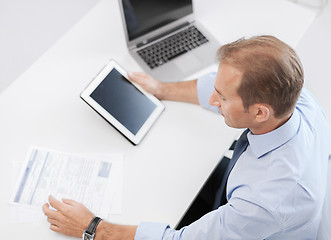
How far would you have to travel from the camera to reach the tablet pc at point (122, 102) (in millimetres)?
1180

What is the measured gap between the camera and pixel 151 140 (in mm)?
1244

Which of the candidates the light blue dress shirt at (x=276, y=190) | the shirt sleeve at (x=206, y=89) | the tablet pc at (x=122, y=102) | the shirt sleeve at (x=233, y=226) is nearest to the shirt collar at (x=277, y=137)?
the light blue dress shirt at (x=276, y=190)

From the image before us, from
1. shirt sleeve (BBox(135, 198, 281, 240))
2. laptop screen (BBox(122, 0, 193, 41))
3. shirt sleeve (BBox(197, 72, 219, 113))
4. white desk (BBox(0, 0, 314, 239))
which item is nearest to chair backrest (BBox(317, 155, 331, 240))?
shirt sleeve (BBox(135, 198, 281, 240))

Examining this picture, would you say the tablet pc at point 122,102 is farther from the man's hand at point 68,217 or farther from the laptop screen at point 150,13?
the man's hand at point 68,217

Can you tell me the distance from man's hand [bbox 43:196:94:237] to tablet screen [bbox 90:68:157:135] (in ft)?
1.03

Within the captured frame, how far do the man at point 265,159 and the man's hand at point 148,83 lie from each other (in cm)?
32

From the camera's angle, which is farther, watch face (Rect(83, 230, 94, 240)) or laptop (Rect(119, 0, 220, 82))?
laptop (Rect(119, 0, 220, 82))

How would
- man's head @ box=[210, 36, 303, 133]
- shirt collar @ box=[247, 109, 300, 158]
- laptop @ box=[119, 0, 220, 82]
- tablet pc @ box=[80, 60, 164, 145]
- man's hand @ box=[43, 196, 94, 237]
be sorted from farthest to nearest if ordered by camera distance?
laptop @ box=[119, 0, 220, 82] → tablet pc @ box=[80, 60, 164, 145] → man's hand @ box=[43, 196, 94, 237] → shirt collar @ box=[247, 109, 300, 158] → man's head @ box=[210, 36, 303, 133]

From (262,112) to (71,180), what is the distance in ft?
2.17

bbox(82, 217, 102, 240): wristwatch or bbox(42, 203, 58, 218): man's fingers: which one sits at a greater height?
bbox(82, 217, 102, 240): wristwatch

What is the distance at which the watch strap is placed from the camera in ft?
3.42

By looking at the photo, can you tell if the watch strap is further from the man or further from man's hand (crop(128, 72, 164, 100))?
man's hand (crop(128, 72, 164, 100))

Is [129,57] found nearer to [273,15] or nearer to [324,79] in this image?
[273,15]

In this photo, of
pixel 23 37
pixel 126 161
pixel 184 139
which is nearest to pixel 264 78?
pixel 184 139
